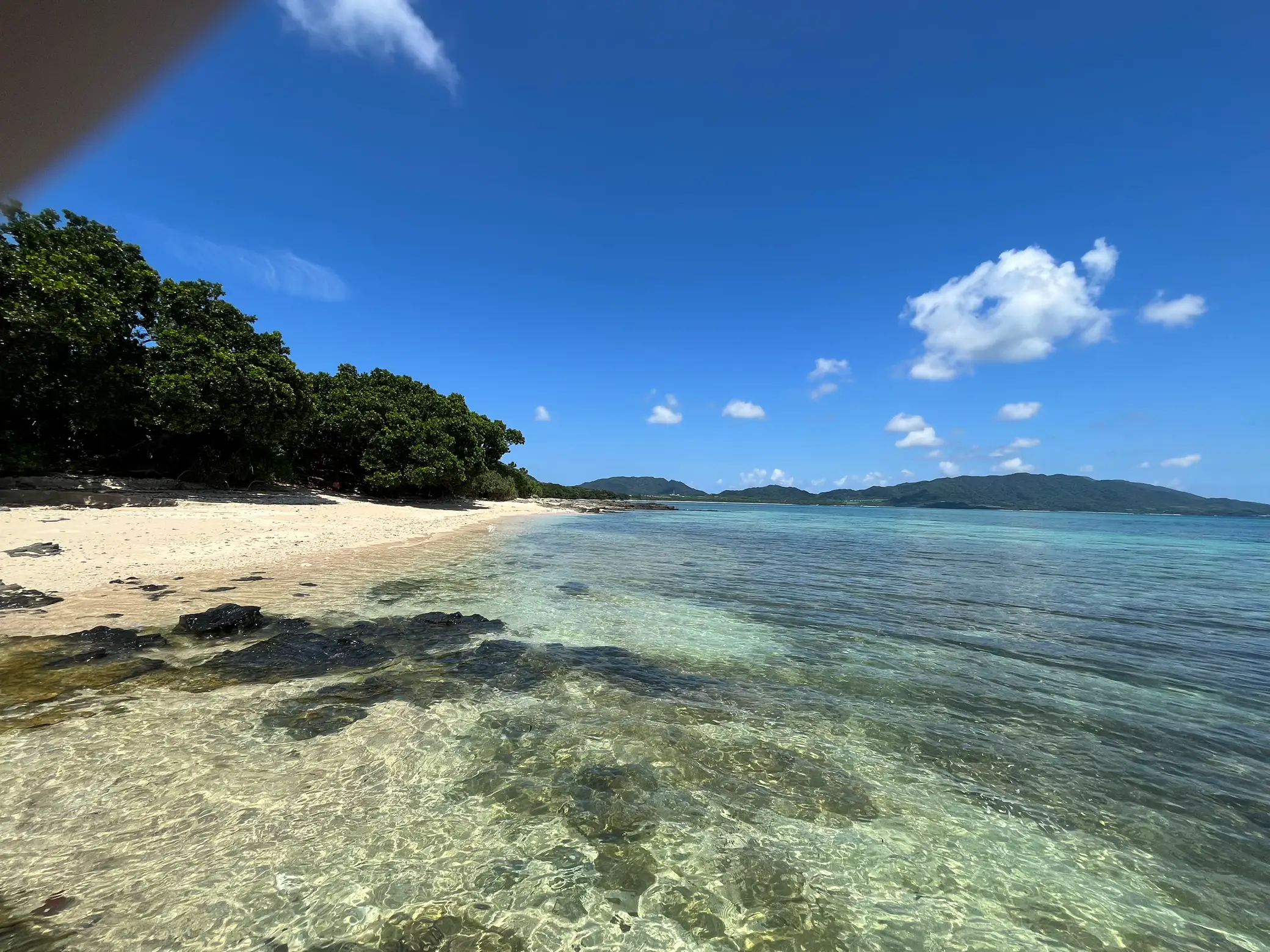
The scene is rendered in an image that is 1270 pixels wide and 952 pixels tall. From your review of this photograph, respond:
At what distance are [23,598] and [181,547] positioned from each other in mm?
7795

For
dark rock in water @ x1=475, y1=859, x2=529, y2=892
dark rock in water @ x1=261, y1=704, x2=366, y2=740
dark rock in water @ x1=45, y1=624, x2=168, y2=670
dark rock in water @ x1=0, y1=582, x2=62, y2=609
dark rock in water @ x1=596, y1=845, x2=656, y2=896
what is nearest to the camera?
dark rock in water @ x1=475, y1=859, x2=529, y2=892

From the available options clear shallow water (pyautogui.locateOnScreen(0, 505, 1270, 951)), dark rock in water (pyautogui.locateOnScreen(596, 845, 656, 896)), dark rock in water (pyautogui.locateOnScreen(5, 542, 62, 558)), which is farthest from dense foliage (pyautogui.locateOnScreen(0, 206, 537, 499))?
dark rock in water (pyautogui.locateOnScreen(596, 845, 656, 896))

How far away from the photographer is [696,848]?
4.63m

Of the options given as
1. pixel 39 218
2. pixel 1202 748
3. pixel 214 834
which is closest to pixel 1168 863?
pixel 1202 748

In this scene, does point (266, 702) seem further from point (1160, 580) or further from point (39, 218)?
point (39, 218)

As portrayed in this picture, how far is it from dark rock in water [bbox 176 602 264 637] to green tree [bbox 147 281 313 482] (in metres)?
23.9

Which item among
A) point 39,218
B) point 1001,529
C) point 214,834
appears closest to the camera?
point 214,834

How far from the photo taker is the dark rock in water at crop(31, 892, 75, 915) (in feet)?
11.5

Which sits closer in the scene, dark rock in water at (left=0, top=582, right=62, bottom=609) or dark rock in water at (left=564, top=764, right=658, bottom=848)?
dark rock in water at (left=564, top=764, right=658, bottom=848)

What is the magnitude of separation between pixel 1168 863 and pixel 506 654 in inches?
370

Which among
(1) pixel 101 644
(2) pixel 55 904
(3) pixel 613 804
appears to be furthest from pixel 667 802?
(1) pixel 101 644

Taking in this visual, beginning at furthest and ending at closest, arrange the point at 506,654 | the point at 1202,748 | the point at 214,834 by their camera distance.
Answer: the point at 506,654 → the point at 1202,748 → the point at 214,834

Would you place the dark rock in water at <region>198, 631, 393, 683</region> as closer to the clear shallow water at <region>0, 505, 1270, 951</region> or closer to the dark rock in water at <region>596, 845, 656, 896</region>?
the clear shallow water at <region>0, 505, 1270, 951</region>

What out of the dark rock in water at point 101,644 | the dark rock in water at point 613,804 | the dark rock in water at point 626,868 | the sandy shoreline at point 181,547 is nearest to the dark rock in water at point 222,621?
the dark rock in water at point 101,644
